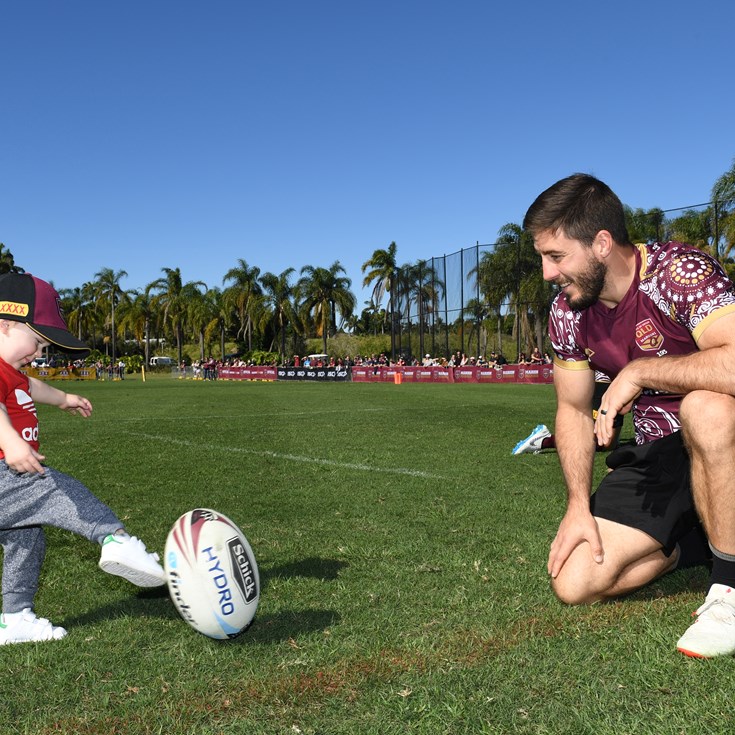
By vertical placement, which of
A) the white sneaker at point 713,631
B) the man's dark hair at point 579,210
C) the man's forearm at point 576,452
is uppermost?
the man's dark hair at point 579,210

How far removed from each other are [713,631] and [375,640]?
1.39m

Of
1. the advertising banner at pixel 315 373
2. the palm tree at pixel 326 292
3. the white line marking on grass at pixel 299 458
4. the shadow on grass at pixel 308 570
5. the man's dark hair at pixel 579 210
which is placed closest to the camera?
the man's dark hair at pixel 579 210

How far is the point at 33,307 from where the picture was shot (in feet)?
11.8

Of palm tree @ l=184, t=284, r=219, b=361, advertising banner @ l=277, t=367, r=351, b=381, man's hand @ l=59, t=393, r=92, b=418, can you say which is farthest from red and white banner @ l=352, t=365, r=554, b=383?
palm tree @ l=184, t=284, r=219, b=361

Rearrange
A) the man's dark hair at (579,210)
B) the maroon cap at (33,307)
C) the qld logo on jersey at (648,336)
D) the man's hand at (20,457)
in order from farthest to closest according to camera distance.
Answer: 1. the qld logo on jersey at (648,336)
2. the man's dark hair at (579,210)
3. the maroon cap at (33,307)
4. the man's hand at (20,457)

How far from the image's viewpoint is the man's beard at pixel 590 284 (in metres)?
3.79

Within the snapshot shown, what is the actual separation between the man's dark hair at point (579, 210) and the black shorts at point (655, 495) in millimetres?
1092

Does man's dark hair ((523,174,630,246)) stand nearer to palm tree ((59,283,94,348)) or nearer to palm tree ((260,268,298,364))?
palm tree ((260,268,298,364))

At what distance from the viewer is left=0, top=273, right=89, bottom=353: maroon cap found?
141 inches

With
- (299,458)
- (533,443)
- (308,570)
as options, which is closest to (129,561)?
(308,570)

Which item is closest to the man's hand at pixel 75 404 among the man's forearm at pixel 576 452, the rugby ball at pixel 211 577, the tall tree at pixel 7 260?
the rugby ball at pixel 211 577

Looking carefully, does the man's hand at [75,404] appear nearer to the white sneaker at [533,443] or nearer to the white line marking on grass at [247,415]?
the white sneaker at [533,443]

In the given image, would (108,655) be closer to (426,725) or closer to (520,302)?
(426,725)

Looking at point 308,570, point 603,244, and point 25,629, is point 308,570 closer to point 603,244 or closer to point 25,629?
point 25,629
